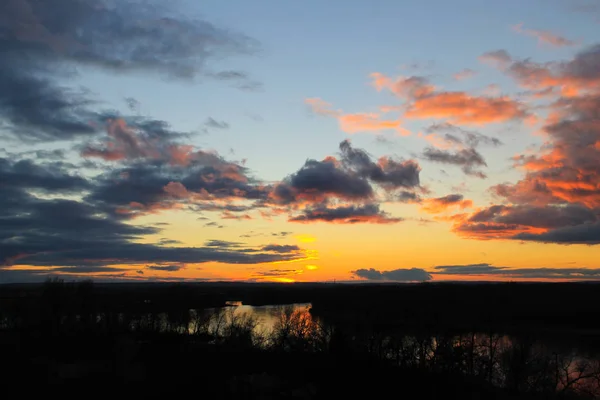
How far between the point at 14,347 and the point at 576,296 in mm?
185030

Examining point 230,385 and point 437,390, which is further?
point 437,390

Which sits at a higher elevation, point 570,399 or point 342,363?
point 342,363

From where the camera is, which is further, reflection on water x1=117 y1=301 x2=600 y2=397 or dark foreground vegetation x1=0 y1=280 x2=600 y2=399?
reflection on water x1=117 y1=301 x2=600 y2=397

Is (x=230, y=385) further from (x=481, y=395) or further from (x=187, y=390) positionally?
(x=481, y=395)

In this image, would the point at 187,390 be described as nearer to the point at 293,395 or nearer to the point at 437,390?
the point at 293,395

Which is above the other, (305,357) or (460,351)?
(305,357)

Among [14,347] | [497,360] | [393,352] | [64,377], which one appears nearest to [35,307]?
[14,347]

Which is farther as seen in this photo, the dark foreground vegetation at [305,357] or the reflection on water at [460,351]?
the reflection on water at [460,351]

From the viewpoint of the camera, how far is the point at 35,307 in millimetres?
120312

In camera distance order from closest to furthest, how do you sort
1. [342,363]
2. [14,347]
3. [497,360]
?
1. [342,363]
2. [14,347]
3. [497,360]

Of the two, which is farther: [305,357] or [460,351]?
[460,351]

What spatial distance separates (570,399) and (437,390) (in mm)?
20515

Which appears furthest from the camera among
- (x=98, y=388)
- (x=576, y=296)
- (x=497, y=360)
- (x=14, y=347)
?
(x=576, y=296)

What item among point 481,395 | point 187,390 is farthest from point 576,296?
point 187,390
